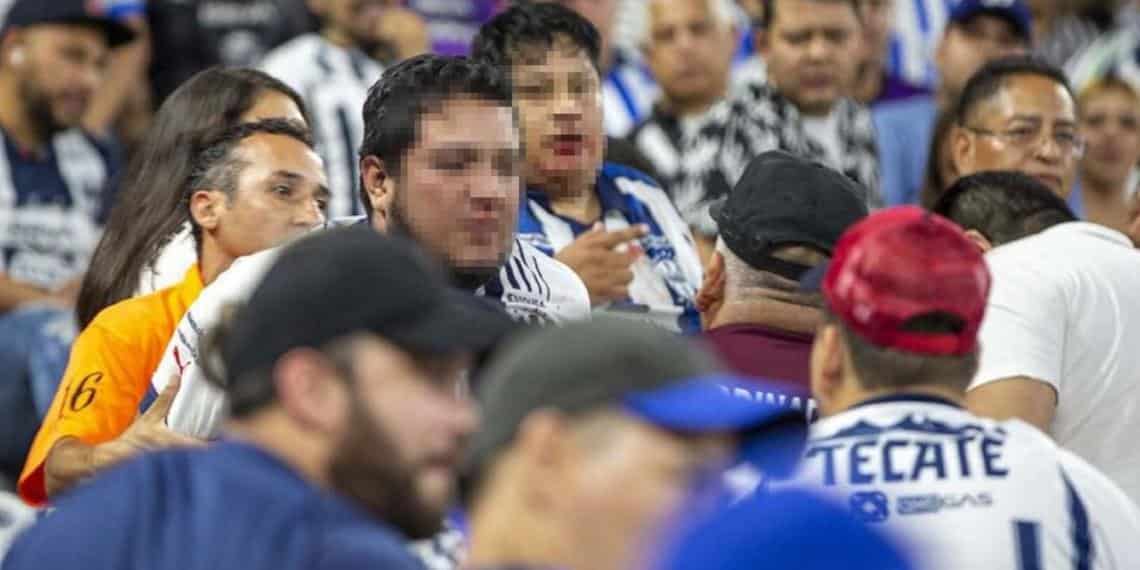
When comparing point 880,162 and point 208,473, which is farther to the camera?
point 880,162

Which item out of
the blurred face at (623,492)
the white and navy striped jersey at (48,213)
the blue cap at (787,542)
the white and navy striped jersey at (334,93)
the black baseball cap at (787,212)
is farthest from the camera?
the white and navy striped jersey at (48,213)

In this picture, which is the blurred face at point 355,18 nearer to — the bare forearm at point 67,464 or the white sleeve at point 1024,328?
the bare forearm at point 67,464

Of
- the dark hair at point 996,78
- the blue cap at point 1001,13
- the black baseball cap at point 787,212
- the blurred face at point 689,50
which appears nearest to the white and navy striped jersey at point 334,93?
the blurred face at point 689,50

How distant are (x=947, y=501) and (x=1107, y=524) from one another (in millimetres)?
297

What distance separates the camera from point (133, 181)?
673 cm

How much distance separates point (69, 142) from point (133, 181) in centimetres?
348

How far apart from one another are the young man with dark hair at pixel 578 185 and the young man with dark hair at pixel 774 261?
0.70 meters

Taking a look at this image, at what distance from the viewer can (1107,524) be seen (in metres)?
4.67

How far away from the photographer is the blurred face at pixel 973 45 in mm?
10602

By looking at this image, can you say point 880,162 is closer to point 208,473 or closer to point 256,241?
point 256,241

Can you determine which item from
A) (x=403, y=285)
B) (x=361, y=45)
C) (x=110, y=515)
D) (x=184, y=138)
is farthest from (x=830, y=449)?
(x=361, y=45)

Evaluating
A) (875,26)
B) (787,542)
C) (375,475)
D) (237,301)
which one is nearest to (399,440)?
(375,475)

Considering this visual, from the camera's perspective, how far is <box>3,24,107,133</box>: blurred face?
9.89 metres

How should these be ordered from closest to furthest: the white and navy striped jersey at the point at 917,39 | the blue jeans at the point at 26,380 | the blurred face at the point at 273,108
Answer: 1. the blurred face at the point at 273,108
2. the blue jeans at the point at 26,380
3. the white and navy striped jersey at the point at 917,39
